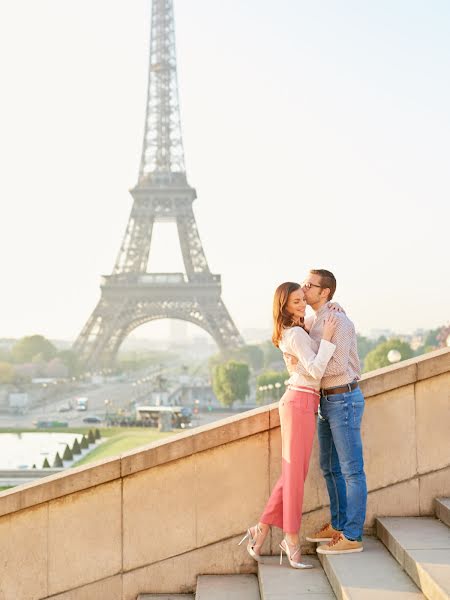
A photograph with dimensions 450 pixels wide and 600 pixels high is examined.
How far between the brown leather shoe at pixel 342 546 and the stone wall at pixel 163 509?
0.53 meters

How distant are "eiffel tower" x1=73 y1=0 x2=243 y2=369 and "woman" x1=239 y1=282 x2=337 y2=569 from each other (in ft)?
209

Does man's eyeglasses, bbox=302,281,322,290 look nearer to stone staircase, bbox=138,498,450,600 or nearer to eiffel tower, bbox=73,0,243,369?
stone staircase, bbox=138,498,450,600

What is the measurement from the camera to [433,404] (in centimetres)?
604

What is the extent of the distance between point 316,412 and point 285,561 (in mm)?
1082

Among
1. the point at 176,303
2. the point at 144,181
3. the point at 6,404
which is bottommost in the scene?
the point at 6,404

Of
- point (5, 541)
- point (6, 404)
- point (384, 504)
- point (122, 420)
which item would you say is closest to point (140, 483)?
point (5, 541)

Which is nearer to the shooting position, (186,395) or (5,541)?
(5,541)

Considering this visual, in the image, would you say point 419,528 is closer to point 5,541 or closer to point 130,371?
point 5,541

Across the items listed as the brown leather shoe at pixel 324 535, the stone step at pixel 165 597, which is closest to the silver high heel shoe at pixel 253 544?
the brown leather shoe at pixel 324 535

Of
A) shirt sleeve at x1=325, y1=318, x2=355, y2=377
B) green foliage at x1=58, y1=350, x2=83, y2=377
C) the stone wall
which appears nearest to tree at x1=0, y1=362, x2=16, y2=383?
green foliage at x1=58, y1=350, x2=83, y2=377

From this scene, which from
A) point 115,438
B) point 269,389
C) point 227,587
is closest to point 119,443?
point 115,438

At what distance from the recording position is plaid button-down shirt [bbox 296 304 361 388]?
206 inches

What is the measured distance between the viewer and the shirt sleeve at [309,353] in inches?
200

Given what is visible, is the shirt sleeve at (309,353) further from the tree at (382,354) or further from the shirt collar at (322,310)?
the tree at (382,354)
